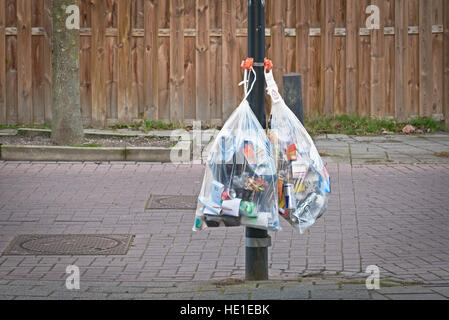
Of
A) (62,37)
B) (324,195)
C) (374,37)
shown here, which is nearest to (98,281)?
(324,195)

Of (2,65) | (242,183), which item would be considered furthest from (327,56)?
(242,183)

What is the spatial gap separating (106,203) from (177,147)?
9.07 feet

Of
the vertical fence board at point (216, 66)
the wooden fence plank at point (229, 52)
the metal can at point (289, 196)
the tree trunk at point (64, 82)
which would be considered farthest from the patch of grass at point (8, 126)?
the metal can at point (289, 196)

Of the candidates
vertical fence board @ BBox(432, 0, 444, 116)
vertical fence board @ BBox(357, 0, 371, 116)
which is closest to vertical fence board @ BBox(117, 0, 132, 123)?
vertical fence board @ BBox(357, 0, 371, 116)

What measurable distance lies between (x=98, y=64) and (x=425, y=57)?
5.42m

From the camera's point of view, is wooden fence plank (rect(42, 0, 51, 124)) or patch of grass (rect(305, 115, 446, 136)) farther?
patch of grass (rect(305, 115, 446, 136))

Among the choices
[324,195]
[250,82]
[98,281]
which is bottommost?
[98,281]

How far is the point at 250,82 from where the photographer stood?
→ 661 centimetres

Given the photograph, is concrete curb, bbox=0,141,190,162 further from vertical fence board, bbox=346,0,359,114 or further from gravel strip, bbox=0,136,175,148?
vertical fence board, bbox=346,0,359,114

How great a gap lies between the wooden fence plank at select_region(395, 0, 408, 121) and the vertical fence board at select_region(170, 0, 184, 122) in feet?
11.7

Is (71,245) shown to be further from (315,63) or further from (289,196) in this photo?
(315,63)

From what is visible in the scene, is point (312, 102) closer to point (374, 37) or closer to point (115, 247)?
point (374, 37)

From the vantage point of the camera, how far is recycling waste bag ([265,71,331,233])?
21.2 feet

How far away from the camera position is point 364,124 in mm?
14914
